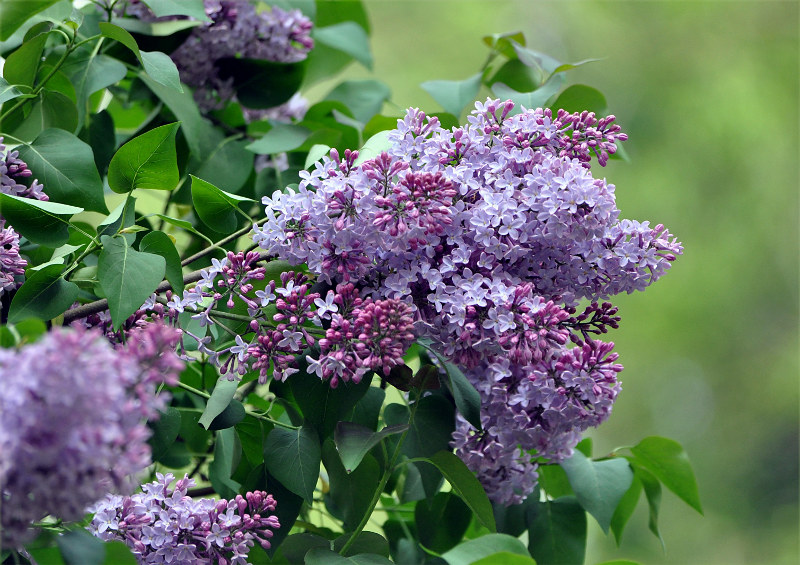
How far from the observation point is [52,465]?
31 cm

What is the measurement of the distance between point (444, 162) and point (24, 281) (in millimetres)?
278

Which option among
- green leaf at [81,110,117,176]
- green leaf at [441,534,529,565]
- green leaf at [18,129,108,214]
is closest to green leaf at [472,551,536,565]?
green leaf at [441,534,529,565]

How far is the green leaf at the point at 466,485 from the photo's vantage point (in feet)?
1.79

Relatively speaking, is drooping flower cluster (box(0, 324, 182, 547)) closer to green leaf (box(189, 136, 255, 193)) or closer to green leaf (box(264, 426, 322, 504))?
green leaf (box(264, 426, 322, 504))

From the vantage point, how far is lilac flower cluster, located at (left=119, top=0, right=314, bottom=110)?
750 mm

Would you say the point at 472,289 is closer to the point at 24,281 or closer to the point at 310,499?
the point at 310,499

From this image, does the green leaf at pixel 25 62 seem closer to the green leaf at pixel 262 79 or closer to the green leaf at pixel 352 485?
the green leaf at pixel 262 79

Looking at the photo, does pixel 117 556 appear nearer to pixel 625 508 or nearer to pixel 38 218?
pixel 38 218

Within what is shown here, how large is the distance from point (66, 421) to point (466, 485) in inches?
12.0

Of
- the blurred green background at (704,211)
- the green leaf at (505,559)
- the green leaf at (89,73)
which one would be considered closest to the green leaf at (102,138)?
the green leaf at (89,73)

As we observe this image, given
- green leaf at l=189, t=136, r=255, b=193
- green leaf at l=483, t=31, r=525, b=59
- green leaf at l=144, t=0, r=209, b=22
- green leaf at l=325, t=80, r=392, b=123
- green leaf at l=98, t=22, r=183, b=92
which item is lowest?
green leaf at l=189, t=136, r=255, b=193

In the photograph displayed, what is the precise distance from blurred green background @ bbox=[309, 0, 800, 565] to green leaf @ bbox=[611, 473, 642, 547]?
3.68 m

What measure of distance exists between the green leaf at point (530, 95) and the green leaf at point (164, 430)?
1.15 ft

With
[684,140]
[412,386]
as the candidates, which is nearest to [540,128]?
[412,386]
